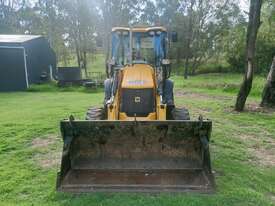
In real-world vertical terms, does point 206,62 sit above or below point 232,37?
below

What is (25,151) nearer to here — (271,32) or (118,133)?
(118,133)

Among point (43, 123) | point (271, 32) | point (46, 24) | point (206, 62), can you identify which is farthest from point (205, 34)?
point (43, 123)

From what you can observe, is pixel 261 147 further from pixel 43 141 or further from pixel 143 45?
pixel 43 141

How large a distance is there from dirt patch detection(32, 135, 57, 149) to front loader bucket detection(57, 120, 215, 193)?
2.17 metres

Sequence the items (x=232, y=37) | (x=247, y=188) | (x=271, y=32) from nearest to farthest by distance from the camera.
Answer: (x=247, y=188), (x=271, y=32), (x=232, y=37)

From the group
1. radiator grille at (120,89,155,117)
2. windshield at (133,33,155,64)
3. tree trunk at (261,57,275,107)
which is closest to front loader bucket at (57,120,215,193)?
radiator grille at (120,89,155,117)

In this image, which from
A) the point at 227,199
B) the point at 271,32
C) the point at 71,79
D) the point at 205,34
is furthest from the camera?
the point at 205,34

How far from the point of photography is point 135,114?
5.82 meters

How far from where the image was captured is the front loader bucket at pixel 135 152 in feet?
15.0

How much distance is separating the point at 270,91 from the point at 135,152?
7.69 metres

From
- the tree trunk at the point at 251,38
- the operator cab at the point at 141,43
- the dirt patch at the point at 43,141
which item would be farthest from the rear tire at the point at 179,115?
the tree trunk at the point at 251,38

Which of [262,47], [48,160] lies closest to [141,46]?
[48,160]

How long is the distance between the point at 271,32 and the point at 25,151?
83.1 feet

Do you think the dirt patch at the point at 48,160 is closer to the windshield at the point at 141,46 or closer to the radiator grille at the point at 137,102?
the radiator grille at the point at 137,102
